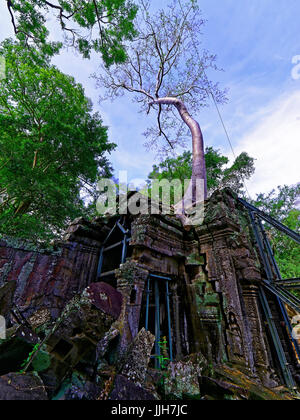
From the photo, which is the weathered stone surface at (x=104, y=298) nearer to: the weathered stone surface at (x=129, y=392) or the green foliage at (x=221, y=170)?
the weathered stone surface at (x=129, y=392)

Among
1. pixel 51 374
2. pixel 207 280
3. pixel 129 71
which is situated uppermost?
pixel 129 71

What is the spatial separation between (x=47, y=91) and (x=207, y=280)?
1143 cm

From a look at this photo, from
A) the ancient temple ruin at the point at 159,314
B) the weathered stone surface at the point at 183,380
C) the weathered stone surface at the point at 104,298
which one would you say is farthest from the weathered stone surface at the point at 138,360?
the weathered stone surface at the point at 104,298

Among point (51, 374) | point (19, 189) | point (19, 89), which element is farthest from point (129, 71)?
point (51, 374)

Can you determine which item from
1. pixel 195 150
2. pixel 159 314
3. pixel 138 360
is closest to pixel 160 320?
pixel 159 314

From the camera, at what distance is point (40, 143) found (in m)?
8.64

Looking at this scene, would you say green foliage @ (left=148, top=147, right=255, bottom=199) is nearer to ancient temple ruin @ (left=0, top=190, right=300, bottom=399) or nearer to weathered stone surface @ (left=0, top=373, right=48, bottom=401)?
ancient temple ruin @ (left=0, top=190, right=300, bottom=399)

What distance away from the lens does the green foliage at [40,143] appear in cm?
748

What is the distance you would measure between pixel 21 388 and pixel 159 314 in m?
2.69

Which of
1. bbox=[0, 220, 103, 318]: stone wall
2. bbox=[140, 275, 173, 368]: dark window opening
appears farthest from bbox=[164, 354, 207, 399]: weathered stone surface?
bbox=[0, 220, 103, 318]: stone wall

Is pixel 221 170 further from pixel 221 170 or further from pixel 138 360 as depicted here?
pixel 138 360

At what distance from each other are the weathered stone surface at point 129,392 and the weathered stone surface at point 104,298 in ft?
2.36
